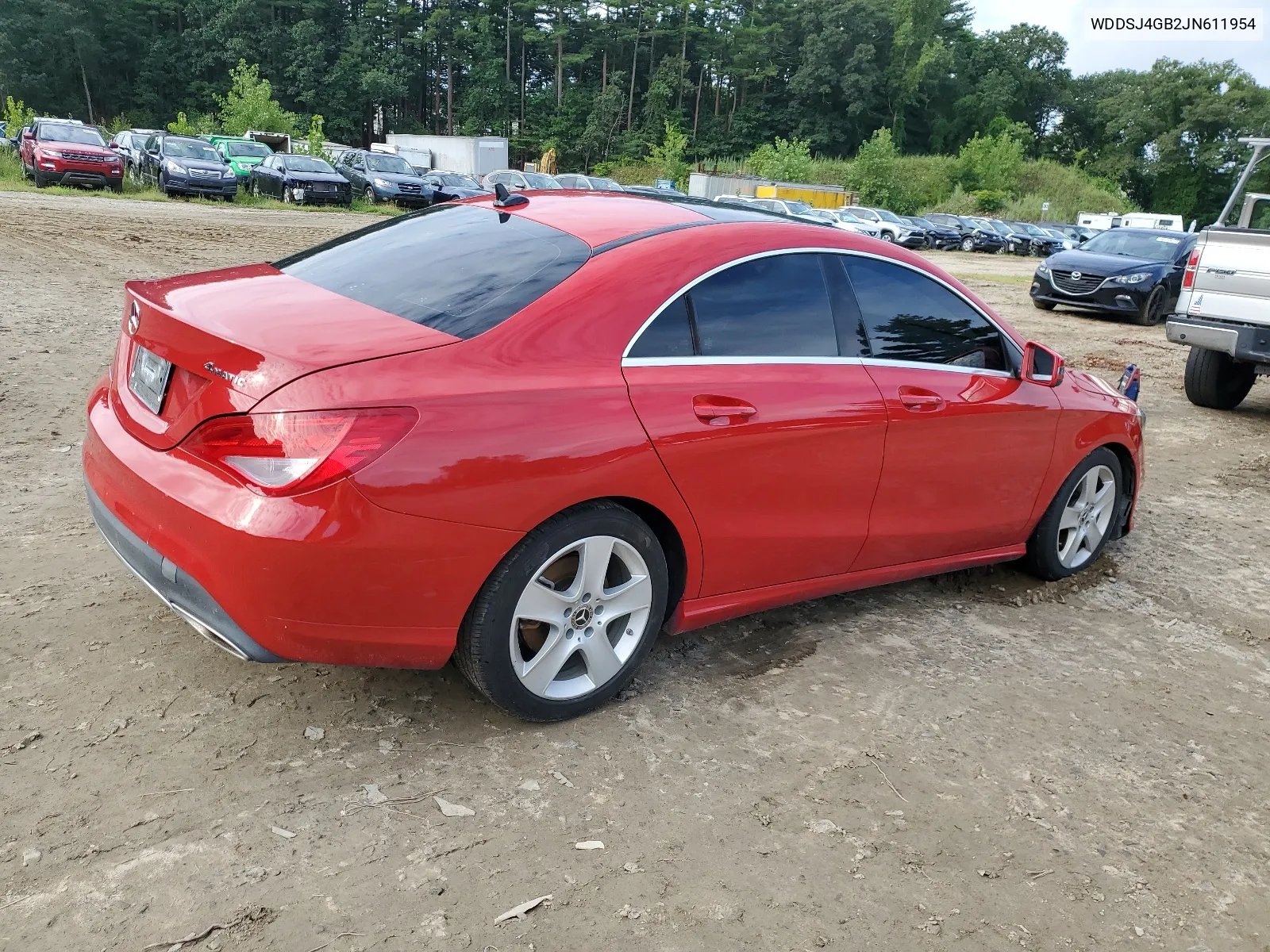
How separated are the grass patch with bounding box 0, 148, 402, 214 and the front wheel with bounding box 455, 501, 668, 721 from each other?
23.7 m

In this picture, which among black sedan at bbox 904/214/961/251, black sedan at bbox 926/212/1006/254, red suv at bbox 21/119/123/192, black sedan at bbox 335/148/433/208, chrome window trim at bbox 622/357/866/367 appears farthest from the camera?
black sedan at bbox 926/212/1006/254

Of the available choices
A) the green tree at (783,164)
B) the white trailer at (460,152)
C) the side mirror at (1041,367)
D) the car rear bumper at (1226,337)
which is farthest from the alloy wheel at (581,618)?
the green tree at (783,164)

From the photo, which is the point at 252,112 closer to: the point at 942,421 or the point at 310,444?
the point at 942,421

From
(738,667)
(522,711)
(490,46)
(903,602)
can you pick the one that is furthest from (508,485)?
(490,46)

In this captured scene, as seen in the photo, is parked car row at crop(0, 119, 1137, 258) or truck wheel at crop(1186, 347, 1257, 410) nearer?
truck wheel at crop(1186, 347, 1257, 410)

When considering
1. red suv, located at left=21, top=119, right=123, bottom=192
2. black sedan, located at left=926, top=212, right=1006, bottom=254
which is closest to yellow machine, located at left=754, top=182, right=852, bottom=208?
black sedan, located at left=926, top=212, right=1006, bottom=254

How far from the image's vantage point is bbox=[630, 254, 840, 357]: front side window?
3195mm

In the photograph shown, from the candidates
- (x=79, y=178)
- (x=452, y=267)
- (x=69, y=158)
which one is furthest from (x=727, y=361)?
(x=79, y=178)

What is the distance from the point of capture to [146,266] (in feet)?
41.5

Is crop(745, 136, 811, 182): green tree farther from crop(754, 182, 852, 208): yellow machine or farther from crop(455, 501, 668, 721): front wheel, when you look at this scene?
crop(455, 501, 668, 721): front wheel

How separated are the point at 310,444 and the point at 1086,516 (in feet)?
12.6

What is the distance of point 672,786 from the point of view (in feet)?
9.52

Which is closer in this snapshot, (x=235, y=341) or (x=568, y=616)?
(x=235, y=341)

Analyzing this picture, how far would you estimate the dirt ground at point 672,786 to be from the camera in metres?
2.37
